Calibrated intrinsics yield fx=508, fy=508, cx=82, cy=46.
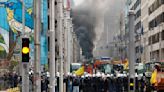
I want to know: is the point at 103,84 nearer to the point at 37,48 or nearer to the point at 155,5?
the point at 37,48

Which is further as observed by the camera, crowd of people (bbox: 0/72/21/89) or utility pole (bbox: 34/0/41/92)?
crowd of people (bbox: 0/72/21/89)

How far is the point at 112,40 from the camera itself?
157 meters

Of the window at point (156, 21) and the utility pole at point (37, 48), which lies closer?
the utility pole at point (37, 48)

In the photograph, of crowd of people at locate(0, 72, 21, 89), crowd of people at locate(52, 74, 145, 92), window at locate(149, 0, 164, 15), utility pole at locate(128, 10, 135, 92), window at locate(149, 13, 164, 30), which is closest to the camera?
utility pole at locate(128, 10, 135, 92)

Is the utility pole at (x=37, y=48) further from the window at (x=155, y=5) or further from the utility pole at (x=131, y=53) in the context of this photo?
the window at (x=155, y=5)

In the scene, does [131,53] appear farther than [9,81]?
No

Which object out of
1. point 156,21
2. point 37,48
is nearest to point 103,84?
point 37,48

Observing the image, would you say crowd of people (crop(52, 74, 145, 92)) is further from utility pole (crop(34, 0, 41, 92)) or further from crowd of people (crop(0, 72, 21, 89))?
utility pole (crop(34, 0, 41, 92))

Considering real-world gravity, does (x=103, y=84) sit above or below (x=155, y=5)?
below

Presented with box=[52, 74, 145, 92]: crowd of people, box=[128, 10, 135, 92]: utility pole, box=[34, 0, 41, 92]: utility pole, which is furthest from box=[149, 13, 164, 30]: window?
box=[34, 0, 41, 92]: utility pole

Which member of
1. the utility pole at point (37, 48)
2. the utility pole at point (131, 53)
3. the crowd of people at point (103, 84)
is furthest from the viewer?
the crowd of people at point (103, 84)

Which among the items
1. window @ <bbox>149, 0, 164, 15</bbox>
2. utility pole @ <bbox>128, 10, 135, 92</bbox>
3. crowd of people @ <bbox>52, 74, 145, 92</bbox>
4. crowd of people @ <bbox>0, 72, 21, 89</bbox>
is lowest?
crowd of people @ <bbox>52, 74, 145, 92</bbox>

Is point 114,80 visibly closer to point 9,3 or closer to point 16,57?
point 16,57

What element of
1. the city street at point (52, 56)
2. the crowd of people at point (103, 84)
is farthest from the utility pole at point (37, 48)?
the crowd of people at point (103, 84)
